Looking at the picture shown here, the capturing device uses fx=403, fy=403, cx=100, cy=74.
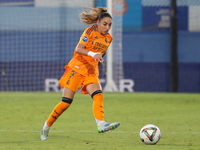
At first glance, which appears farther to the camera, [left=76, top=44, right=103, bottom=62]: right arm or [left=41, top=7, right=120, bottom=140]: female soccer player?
[left=41, top=7, right=120, bottom=140]: female soccer player

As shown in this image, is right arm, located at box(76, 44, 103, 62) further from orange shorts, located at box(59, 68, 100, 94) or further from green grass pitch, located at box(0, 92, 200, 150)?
green grass pitch, located at box(0, 92, 200, 150)

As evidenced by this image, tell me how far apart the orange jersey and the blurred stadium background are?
9.54m

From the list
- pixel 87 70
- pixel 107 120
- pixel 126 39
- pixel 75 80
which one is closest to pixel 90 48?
pixel 87 70

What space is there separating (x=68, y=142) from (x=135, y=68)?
10.2 metres

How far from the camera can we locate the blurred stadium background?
49.5ft

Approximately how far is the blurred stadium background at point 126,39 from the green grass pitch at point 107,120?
12.0 feet

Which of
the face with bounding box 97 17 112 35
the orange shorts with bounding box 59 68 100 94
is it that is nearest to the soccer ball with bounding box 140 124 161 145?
the orange shorts with bounding box 59 68 100 94

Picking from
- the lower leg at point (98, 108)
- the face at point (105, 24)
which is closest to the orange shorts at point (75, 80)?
the lower leg at point (98, 108)

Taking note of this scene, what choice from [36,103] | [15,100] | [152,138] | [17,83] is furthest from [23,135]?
[17,83]

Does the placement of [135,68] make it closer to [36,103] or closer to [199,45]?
[199,45]

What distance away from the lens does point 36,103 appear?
10500mm

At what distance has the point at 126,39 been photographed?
50.3 feet

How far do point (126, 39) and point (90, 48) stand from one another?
1004 cm

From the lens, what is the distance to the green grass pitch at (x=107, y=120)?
493cm
